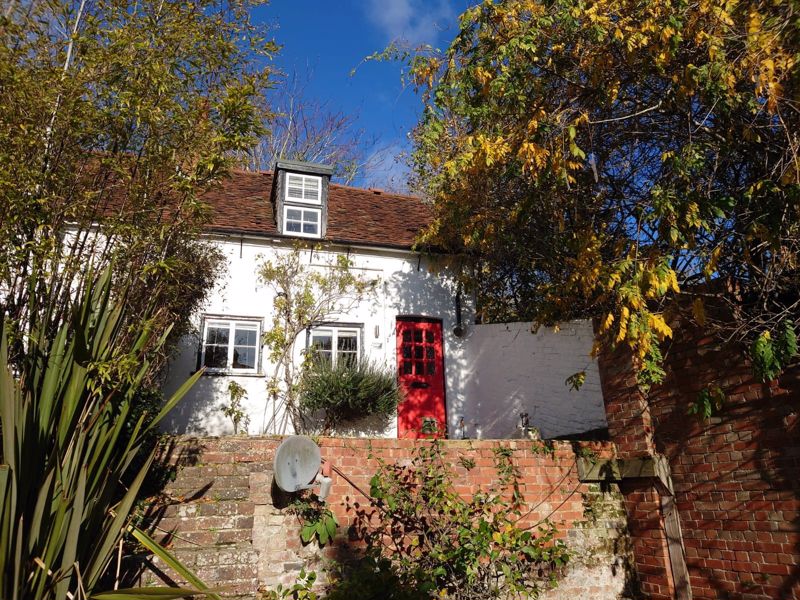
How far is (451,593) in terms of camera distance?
207 inches

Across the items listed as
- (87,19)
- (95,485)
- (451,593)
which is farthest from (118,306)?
(451,593)

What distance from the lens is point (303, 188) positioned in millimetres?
10781

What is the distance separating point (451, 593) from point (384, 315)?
5412 millimetres

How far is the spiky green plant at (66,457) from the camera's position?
2.94m

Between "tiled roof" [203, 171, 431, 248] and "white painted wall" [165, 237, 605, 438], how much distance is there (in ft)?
1.10

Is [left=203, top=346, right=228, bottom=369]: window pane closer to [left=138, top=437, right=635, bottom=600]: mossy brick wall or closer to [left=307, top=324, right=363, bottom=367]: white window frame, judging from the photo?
[left=307, top=324, right=363, bottom=367]: white window frame

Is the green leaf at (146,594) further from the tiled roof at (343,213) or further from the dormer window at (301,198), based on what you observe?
the dormer window at (301,198)

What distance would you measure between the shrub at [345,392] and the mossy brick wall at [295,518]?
109 inches

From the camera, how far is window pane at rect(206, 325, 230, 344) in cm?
916

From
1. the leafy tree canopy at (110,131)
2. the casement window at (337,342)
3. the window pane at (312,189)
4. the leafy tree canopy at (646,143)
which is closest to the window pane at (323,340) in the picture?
the casement window at (337,342)

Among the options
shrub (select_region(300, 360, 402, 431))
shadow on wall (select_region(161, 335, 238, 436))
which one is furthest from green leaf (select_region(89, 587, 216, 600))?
shadow on wall (select_region(161, 335, 238, 436))

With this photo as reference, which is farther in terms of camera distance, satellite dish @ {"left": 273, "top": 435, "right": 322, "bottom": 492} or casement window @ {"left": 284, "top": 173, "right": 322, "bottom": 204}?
casement window @ {"left": 284, "top": 173, "right": 322, "bottom": 204}

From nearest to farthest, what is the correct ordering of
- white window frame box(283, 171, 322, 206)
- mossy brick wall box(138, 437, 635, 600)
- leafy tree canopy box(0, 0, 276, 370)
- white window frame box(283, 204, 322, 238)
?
1. leafy tree canopy box(0, 0, 276, 370)
2. mossy brick wall box(138, 437, 635, 600)
3. white window frame box(283, 204, 322, 238)
4. white window frame box(283, 171, 322, 206)

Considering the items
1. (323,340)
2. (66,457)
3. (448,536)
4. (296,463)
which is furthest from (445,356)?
(66,457)
